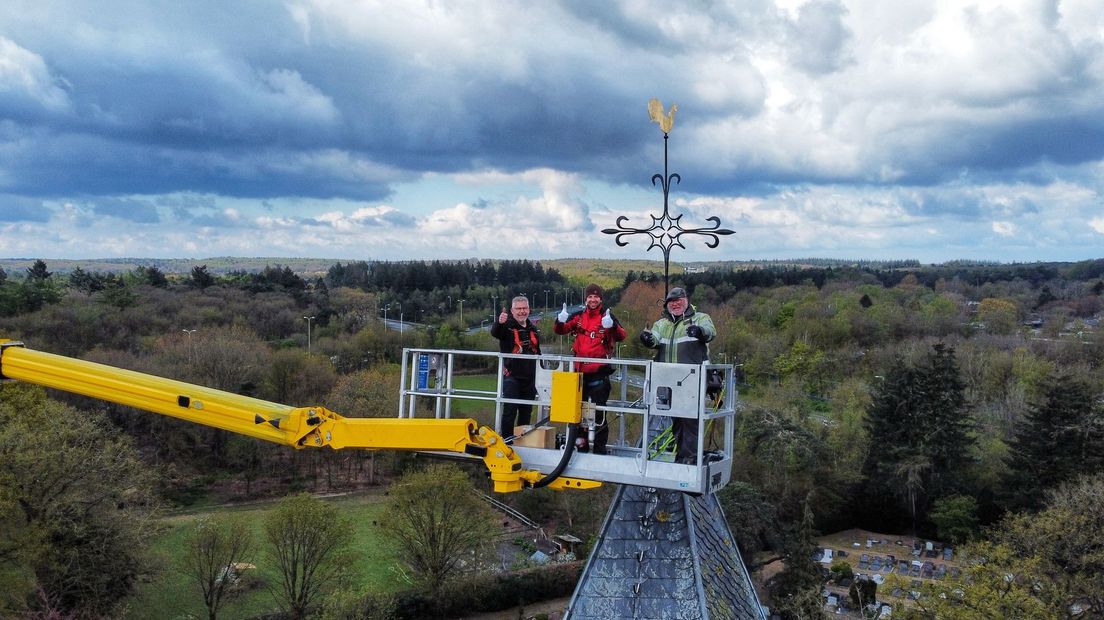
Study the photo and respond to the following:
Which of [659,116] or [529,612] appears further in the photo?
[529,612]

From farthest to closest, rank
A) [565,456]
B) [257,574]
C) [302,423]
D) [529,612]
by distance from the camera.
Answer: [257,574]
[529,612]
[302,423]
[565,456]

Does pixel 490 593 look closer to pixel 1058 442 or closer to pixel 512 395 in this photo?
pixel 512 395

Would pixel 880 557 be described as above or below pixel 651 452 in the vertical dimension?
below

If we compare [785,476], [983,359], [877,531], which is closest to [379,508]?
[785,476]

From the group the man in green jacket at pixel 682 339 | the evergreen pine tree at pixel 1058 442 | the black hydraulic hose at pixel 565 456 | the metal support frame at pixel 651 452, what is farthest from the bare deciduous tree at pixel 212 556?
the evergreen pine tree at pixel 1058 442

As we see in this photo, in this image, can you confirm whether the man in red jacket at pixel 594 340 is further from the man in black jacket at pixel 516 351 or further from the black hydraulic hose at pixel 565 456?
the man in black jacket at pixel 516 351

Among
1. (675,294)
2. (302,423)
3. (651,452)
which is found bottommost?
(651,452)

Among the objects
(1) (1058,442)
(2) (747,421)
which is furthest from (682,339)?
(1) (1058,442)
